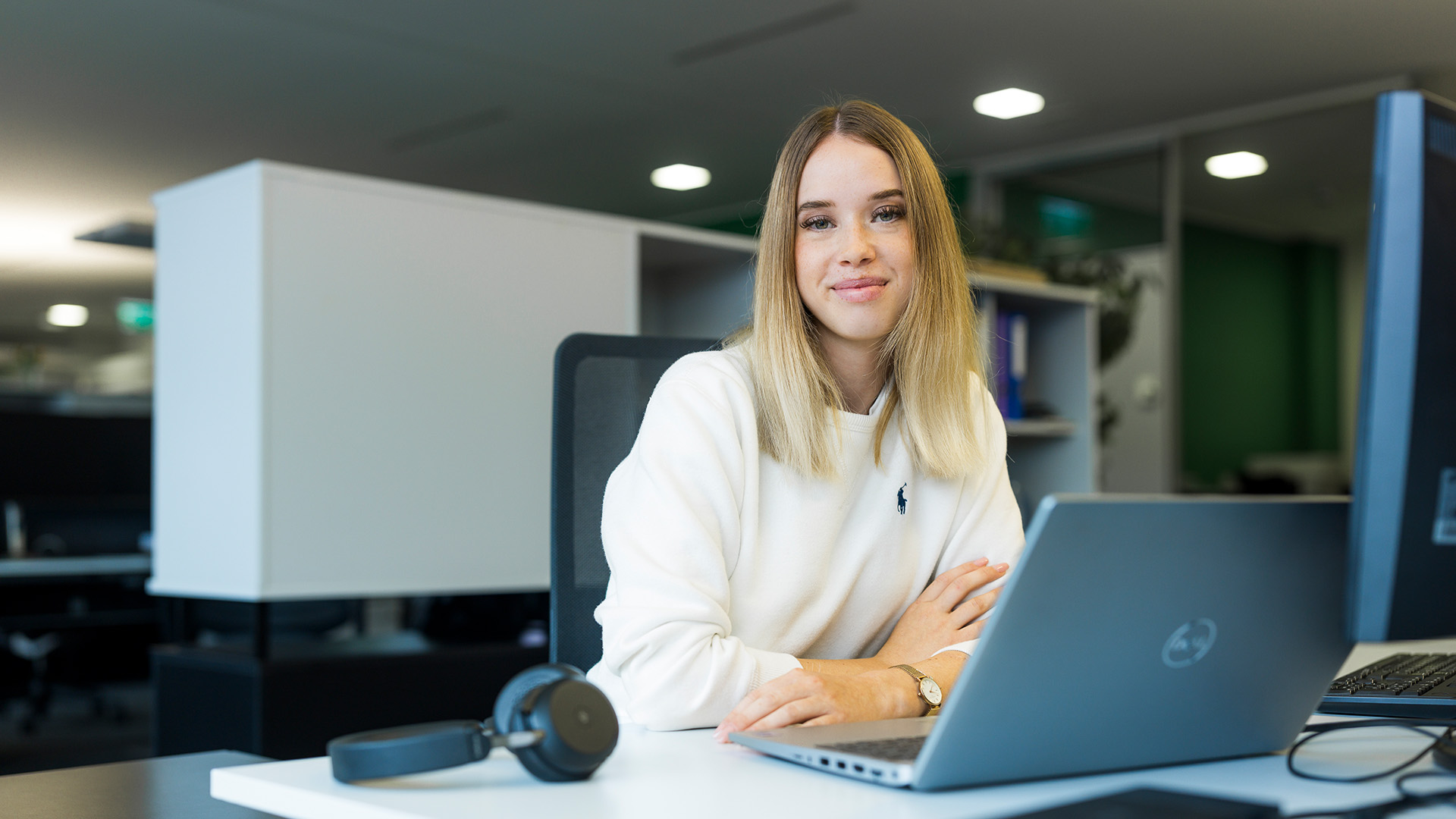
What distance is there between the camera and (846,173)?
140cm

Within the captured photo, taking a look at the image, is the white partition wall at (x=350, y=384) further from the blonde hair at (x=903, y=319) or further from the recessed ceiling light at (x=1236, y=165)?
the recessed ceiling light at (x=1236, y=165)

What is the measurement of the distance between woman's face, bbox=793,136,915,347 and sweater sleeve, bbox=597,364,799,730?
7.3 inches

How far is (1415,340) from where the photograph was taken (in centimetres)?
68

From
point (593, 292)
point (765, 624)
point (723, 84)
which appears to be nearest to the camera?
point (765, 624)

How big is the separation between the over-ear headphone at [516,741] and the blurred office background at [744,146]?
2.00 meters

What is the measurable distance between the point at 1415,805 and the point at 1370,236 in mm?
333

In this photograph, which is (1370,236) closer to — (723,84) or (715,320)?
(715,320)

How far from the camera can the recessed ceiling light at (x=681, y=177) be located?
21.4 ft

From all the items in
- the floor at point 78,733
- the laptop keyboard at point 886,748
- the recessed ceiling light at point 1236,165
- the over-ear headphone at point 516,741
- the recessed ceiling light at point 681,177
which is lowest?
the floor at point 78,733

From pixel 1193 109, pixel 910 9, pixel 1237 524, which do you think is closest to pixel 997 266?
pixel 910 9

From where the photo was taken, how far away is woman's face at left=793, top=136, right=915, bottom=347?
1.38 meters

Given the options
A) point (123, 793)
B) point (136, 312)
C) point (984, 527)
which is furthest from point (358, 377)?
point (136, 312)

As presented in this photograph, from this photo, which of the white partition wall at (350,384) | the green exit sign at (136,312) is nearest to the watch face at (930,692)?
the white partition wall at (350,384)

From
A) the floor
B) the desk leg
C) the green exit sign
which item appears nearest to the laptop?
the desk leg
